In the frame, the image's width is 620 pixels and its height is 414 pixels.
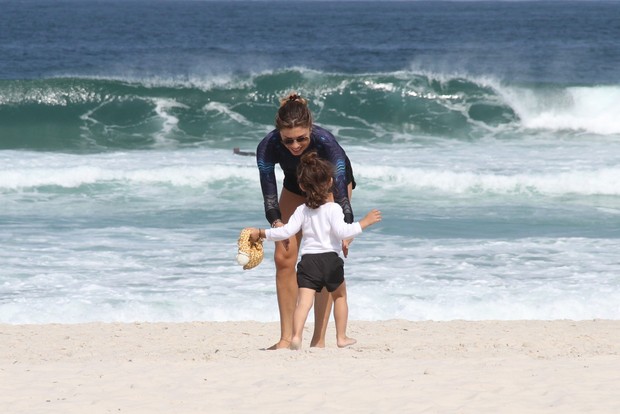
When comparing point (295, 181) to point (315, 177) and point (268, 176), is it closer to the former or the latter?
point (268, 176)

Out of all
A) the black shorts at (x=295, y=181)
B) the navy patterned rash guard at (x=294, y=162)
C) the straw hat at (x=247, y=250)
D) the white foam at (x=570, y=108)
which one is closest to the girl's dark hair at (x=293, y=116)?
the navy patterned rash guard at (x=294, y=162)

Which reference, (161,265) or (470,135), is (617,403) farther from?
(470,135)

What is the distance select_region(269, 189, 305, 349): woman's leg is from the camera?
20.1 feet

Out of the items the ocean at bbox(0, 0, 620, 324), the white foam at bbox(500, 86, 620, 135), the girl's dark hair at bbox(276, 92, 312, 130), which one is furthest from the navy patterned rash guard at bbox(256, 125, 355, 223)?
the white foam at bbox(500, 86, 620, 135)

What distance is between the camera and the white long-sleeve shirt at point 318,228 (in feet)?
19.2

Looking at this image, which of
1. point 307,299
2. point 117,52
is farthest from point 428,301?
point 117,52

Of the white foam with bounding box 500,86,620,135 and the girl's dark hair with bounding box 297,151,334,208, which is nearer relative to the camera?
the girl's dark hair with bounding box 297,151,334,208

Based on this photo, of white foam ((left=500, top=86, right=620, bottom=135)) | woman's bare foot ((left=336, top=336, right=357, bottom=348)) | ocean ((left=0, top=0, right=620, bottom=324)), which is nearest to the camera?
woman's bare foot ((left=336, top=336, right=357, bottom=348))

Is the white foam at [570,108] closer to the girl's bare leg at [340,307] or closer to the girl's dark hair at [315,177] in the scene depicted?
the girl's bare leg at [340,307]

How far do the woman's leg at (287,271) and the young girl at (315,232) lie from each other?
15cm

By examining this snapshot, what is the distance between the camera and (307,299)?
598cm

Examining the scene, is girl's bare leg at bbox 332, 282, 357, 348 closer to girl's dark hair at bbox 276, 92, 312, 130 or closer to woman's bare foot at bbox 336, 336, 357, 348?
woman's bare foot at bbox 336, 336, 357, 348

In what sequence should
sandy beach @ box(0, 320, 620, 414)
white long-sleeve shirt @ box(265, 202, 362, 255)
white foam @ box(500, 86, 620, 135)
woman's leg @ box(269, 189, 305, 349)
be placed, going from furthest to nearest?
white foam @ box(500, 86, 620, 135) → woman's leg @ box(269, 189, 305, 349) → white long-sleeve shirt @ box(265, 202, 362, 255) → sandy beach @ box(0, 320, 620, 414)

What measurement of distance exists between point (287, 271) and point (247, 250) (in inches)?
15.1
